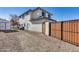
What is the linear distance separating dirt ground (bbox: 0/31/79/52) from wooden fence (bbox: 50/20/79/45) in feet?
0.49

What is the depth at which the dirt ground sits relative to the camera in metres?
7.95

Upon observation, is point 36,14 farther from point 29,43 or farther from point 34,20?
point 29,43

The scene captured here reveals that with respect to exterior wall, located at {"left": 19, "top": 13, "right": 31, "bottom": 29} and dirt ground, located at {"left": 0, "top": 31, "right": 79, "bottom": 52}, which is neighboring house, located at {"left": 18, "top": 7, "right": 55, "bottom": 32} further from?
dirt ground, located at {"left": 0, "top": 31, "right": 79, "bottom": 52}

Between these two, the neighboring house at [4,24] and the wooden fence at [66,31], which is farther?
the neighboring house at [4,24]

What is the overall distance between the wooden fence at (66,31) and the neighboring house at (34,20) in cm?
28

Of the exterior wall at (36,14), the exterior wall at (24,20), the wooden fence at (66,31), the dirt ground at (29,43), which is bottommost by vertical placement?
the dirt ground at (29,43)

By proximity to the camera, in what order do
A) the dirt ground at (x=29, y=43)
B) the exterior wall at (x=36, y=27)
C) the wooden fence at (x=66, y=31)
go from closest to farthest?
1. the wooden fence at (x=66, y=31)
2. the dirt ground at (x=29, y=43)
3. the exterior wall at (x=36, y=27)

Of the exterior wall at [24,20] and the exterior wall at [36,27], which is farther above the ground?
the exterior wall at [24,20]

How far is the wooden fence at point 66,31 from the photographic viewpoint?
7.75 m

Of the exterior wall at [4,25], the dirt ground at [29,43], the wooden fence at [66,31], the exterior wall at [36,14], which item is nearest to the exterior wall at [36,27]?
the dirt ground at [29,43]

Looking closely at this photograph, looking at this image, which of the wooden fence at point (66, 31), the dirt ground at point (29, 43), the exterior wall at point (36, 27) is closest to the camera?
the wooden fence at point (66, 31)

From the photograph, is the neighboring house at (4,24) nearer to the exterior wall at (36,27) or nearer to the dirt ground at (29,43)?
the dirt ground at (29,43)

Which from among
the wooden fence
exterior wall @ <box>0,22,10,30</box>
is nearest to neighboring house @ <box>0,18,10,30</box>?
exterior wall @ <box>0,22,10,30</box>
